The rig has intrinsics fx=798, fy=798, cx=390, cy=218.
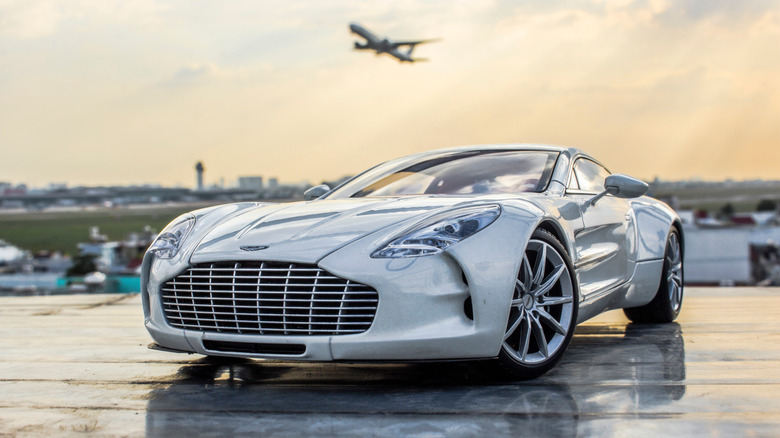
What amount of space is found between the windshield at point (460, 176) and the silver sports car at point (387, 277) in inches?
0.7

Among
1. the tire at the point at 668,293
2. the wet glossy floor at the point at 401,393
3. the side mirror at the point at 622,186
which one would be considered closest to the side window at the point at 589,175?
the side mirror at the point at 622,186

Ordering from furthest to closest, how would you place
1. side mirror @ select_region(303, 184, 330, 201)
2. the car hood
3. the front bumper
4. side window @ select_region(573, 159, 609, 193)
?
1. side mirror @ select_region(303, 184, 330, 201)
2. side window @ select_region(573, 159, 609, 193)
3. the car hood
4. the front bumper

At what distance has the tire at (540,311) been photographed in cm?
326

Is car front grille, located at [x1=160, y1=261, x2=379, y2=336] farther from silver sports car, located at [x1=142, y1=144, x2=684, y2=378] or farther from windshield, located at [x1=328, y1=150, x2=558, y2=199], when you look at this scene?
windshield, located at [x1=328, y1=150, x2=558, y2=199]

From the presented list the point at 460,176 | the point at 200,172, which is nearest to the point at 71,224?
the point at 200,172

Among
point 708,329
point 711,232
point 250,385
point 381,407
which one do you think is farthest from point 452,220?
point 711,232

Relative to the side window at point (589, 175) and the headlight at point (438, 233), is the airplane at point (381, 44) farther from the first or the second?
the headlight at point (438, 233)

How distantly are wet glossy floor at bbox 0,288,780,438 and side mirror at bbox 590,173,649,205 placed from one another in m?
0.82

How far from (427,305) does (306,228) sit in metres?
0.64

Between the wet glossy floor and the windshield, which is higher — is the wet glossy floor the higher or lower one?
the lower one

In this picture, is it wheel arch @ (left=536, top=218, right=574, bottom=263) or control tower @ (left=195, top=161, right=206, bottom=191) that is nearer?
wheel arch @ (left=536, top=218, right=574, bottom=263)

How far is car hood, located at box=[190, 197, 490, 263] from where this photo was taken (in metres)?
3.09

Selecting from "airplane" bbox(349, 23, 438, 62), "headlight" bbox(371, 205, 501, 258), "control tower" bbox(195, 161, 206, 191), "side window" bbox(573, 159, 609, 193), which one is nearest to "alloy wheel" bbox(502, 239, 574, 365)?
"headlight" bbox(371, 205, 501, 258)

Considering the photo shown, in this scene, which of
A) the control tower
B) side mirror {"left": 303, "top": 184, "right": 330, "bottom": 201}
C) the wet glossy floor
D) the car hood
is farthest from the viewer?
the control tower
